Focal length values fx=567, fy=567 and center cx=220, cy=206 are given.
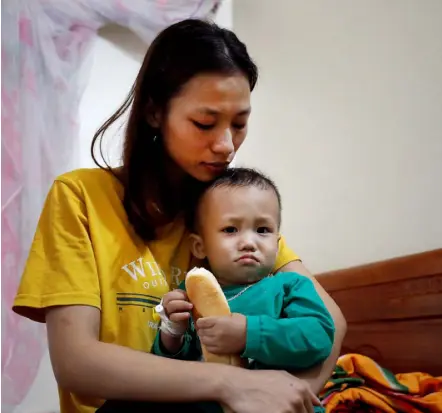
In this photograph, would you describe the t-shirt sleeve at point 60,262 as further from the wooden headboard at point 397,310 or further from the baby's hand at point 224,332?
the wooden headboard at point 397,310

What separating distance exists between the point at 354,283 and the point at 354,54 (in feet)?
2.49

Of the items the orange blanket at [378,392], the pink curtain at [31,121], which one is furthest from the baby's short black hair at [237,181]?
the pink curtain at [31,121]

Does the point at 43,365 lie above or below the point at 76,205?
below

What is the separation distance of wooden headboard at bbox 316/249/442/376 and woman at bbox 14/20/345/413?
44 cm

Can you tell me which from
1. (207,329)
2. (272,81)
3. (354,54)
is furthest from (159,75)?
(272,81)

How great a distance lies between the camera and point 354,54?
1.88 m

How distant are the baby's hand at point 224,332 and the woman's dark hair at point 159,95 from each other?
29 centimetres

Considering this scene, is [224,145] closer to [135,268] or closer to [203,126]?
[203,126]

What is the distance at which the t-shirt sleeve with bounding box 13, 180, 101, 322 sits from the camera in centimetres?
93

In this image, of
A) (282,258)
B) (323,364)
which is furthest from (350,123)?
(323,364)

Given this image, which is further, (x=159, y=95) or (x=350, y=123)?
(x=350, y=123)

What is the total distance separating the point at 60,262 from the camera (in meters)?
0.95

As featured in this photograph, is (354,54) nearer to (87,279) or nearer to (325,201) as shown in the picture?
(325,201)

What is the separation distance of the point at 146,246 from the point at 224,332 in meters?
0.31
